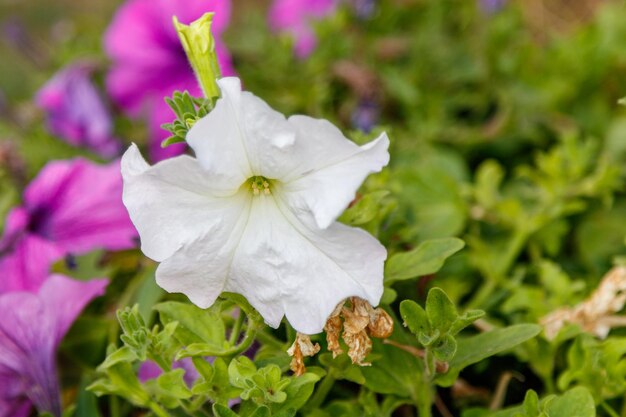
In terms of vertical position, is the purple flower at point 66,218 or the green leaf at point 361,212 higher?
the green leaf at point 361,212

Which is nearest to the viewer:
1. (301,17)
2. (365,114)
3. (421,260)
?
(421,260)

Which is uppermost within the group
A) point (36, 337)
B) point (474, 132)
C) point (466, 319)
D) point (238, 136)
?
point (238, 136)

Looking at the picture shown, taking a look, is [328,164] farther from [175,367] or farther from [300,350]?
[175,367]

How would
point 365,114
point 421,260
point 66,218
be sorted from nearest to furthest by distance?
point 421,260
point 66,218
point 365,114

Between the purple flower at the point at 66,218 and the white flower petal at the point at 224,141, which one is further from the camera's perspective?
the purple flower at the point at 66,218

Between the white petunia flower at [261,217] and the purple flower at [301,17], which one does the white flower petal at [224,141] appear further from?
the purple flower at [301,17]

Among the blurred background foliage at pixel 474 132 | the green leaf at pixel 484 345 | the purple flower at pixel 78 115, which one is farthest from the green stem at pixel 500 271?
the purple flower at pixel 78 115

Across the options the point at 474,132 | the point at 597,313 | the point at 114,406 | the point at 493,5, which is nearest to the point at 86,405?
the point at 114,406
